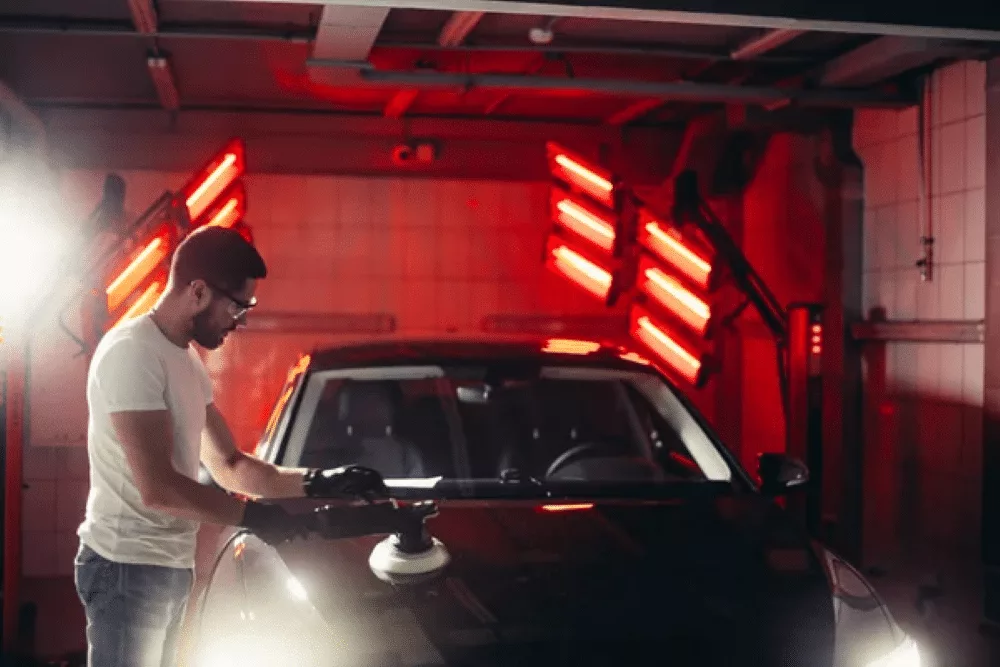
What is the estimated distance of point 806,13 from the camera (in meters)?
4.29

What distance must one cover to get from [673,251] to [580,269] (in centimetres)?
68

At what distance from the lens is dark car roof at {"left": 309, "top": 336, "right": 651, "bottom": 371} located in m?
4.59

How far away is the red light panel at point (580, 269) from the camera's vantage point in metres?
7.88

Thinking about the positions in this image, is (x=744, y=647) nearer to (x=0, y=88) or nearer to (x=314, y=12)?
(x=314, y=12)

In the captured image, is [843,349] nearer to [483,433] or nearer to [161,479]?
[483,433]

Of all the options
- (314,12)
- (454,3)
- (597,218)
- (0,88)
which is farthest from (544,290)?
(454,3)

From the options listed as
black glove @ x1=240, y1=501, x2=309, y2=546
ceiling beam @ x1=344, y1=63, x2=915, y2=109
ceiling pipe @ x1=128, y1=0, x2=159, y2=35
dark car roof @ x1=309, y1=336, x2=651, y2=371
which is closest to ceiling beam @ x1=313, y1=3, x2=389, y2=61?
ceiling beam @ x1=344, y1=63, x2=915, y2=109

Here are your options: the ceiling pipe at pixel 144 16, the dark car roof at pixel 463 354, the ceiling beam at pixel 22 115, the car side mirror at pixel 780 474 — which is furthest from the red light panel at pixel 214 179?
the car side mirror at pixel 780 474

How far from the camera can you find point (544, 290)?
965 cm

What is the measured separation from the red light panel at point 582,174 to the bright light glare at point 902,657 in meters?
4.91

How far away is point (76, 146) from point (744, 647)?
290 inches

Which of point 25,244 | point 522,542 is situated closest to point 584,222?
point 25,244

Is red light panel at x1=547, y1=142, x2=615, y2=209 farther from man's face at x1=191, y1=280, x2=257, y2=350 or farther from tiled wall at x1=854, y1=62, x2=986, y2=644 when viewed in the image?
man's face at x1=191, y1=280, x2=257, y2=350

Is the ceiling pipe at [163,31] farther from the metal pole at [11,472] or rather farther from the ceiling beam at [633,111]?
the ceiling beam at [633,111]
